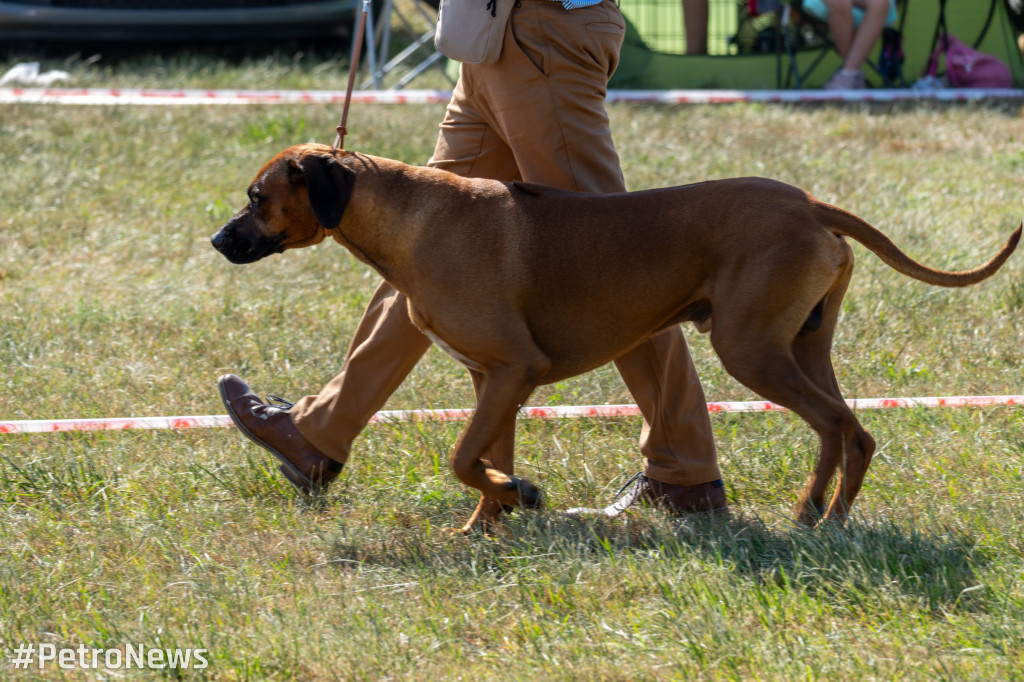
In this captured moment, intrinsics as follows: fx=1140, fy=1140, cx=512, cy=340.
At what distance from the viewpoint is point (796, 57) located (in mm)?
10695

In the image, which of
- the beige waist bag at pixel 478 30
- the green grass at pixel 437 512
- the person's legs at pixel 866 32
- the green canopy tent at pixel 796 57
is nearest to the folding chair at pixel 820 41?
the green canopy tent at pixel 796 57

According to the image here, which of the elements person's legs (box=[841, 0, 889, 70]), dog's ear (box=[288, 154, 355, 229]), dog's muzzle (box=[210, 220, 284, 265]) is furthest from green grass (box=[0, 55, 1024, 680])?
person's legs (box=[841, 0, 889, 70])

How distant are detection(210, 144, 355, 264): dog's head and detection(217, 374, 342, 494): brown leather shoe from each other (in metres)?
0.69

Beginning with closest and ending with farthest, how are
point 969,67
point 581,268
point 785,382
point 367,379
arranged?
point 785,382
point 581,268
point 367,379
point 969,67

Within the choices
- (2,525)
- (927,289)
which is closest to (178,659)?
(2,525)

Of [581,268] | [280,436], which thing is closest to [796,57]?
[581,268]

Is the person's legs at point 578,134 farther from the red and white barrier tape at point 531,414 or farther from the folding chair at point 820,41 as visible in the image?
the folding chair at point 820,41

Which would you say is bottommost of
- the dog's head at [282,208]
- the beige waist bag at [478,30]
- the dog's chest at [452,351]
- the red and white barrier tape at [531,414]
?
the red and white barrier tape at [531,414]

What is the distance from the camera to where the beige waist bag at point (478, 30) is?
11.8ft

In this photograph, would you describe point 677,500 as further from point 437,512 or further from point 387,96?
point 387,96

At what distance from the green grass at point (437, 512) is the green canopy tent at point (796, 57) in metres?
3.74

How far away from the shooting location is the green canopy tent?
10.5m

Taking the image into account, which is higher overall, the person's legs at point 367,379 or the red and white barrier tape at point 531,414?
the person's legs at point 367,379

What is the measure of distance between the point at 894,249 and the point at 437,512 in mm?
1703
